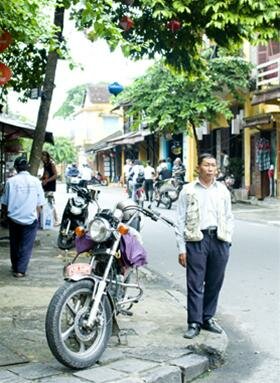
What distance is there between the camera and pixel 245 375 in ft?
14.9

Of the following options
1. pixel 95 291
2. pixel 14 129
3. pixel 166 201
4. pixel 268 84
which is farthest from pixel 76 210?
pixel 268 84

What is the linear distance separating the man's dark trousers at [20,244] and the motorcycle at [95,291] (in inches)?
115

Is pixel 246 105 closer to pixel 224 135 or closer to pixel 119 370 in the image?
pixel 224 135

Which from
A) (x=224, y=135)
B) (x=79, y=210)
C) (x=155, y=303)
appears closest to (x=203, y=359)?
(x=155, y=303)

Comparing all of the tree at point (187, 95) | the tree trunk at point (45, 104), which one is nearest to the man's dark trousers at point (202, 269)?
the tree trunk at point (45, 104)

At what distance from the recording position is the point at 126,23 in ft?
32.6

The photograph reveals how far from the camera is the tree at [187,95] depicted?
21016 mm

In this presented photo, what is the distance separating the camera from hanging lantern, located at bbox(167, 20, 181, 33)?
1000cm

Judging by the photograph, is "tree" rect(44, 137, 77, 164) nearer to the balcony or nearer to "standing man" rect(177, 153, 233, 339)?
the balcony

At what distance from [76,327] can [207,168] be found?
1.79m

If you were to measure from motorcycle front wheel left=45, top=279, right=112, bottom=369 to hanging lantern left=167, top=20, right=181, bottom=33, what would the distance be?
21.3 ft

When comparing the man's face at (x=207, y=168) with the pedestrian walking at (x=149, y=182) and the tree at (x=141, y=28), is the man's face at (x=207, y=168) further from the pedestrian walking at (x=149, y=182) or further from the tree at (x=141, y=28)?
the pedestrian walking at (x=149, y=182)

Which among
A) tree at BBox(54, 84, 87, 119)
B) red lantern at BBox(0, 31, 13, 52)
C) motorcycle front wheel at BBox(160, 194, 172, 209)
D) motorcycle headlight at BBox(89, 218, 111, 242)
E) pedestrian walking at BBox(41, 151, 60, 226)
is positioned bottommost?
motorcycle front wheel at BBox(160, 194, 172, 209)

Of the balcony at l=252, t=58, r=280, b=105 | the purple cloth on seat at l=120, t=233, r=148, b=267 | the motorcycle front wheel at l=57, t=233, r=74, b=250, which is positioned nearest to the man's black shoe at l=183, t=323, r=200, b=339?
the purple cloth on seat at l=120, t=233, r=148, b=267
